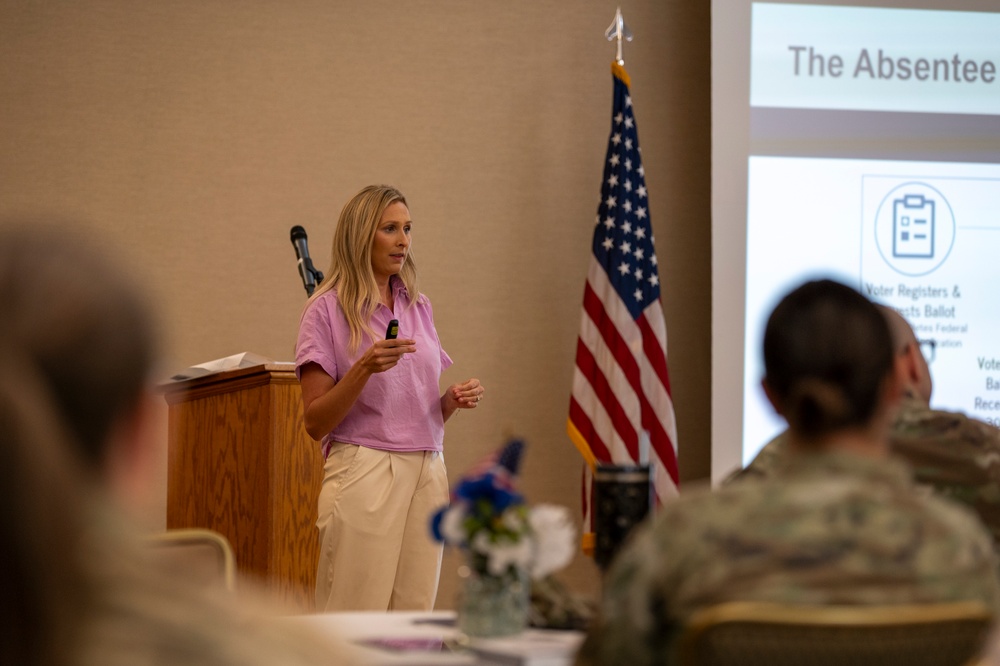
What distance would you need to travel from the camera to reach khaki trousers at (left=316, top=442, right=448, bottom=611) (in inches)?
121

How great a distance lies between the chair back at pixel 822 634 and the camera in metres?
1.13

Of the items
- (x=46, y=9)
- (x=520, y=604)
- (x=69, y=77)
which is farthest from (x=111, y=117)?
(x=520, y=604)

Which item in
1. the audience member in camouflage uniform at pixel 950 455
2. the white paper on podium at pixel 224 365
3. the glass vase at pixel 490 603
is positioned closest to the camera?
the glass vase at pixel 490 603

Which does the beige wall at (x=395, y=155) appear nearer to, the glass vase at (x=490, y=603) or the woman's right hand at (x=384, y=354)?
the woman's right hand at (x=384, y=354)

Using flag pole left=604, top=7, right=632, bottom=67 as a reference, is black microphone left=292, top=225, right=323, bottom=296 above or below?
below

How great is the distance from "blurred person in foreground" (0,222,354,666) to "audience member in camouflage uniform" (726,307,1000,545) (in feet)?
4.54

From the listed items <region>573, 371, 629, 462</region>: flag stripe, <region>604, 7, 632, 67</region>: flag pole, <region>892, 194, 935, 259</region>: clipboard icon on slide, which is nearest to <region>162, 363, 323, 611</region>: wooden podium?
<region>573, 371, 629, 462</region>: flag stripe

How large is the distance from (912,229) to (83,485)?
459 centimetres

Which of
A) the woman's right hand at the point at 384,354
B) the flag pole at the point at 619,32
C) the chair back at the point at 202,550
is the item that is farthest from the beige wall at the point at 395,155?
the chair back at the point at 202,550

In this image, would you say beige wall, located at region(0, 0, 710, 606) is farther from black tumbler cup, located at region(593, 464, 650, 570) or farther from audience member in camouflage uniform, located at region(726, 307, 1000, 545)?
black tumbler cup, located at region(593, 464, 650, 570)

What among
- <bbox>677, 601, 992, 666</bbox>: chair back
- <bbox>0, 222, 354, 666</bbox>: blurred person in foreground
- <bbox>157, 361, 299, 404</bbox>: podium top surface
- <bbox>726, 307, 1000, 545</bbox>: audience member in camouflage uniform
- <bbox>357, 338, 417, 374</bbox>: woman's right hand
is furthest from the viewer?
<bbox>157, 361, 299, 404</bbox>: podium top surface

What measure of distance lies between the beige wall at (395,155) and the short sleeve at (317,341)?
181 centimetres

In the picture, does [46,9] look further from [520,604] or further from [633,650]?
[633,650]

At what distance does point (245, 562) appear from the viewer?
343 centimetres
